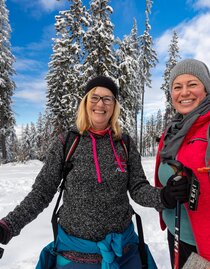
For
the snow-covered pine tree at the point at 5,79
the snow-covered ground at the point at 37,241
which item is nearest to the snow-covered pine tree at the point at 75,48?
the snow-covered pine tree at the point at 5,79

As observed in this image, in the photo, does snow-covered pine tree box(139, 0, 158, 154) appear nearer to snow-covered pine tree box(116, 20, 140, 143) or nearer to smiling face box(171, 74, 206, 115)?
snow-covered pine tree box(116, 20, 140, 143)

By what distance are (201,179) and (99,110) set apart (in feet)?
4.30

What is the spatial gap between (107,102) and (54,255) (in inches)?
67.4

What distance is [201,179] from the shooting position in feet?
6.72

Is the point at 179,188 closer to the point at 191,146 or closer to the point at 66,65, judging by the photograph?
the point at 191,146

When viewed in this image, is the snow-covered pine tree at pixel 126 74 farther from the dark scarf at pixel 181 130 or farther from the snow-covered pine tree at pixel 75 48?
the dark scarf at pixel 181 130

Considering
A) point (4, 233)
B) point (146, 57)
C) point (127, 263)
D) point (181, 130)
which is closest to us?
point (4, 233)

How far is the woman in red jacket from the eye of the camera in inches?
82.5

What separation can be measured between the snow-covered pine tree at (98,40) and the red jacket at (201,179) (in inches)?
655

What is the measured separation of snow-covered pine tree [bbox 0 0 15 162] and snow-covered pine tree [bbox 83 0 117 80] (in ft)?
33.0

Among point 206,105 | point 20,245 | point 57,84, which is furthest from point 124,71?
point 206,105

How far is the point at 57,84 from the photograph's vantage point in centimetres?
2677

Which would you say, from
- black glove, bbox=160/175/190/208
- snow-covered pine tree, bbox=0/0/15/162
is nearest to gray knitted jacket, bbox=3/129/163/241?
black glove, bbox=160/175/190/208

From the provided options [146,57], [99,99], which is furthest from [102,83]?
[146,57]
